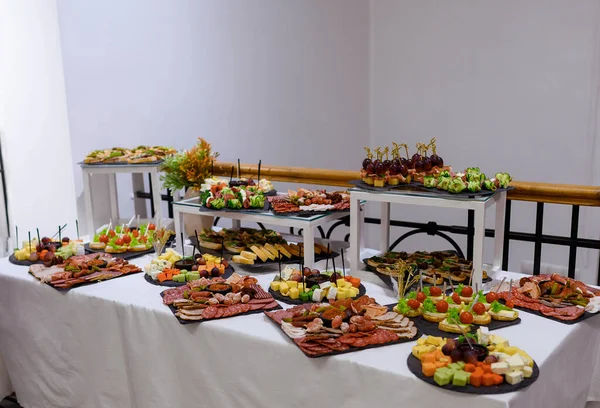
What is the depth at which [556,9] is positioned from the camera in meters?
4.72

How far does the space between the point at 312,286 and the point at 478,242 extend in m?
0.57

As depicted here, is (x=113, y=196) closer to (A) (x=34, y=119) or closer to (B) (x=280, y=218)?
(A) (x=34, y=119)

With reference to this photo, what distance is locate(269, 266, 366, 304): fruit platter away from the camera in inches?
79.7

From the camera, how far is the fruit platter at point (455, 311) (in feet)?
5.73

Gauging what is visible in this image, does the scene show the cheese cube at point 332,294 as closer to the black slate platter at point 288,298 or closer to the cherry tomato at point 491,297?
the black slate platter at point 288,298

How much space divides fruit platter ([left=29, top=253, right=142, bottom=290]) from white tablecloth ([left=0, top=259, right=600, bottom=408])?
0.14 feet

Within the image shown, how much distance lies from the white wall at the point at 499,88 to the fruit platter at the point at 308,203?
2927 mm

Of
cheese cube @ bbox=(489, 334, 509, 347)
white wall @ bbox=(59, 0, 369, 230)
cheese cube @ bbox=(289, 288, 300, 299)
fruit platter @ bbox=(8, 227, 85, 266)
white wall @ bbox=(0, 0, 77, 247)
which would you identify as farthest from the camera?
white wall @ bbox=(59, 0, 369, 230)

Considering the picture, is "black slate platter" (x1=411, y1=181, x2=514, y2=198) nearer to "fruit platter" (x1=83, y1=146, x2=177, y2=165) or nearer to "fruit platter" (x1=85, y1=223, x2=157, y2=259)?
"fruit platter" (x1=85, y1=223, x2=157, y2=259)

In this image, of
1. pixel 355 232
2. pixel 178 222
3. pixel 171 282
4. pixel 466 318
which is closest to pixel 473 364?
pixel 466 318

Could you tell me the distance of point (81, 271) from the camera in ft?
7.89

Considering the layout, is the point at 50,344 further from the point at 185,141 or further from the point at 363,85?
the point at 363,85

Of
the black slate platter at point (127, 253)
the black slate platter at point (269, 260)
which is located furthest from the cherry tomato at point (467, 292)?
the black slate platter at point (127, 253)

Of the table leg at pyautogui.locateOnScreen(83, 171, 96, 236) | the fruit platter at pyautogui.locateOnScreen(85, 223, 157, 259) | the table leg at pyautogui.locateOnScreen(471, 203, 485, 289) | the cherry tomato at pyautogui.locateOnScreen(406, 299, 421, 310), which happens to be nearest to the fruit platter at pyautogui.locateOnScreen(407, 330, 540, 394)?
the cherry tomato at pyautogui.locateOnScreen(406, 299, 421, 310)
